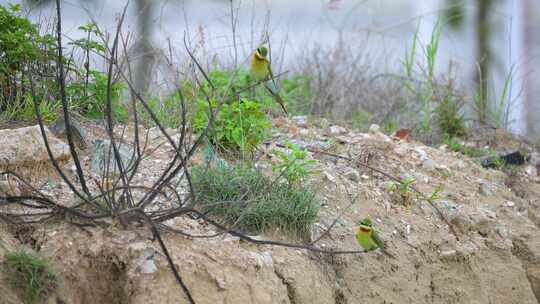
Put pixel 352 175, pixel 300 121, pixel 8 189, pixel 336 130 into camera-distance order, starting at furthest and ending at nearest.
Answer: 1. pixel 300 121
2. pixel 336 130
3. pixel 352 175
4. pixel 8 189

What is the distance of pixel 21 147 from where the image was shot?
129 inches

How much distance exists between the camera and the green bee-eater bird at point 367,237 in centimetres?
324

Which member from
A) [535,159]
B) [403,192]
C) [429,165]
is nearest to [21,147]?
[403,192]

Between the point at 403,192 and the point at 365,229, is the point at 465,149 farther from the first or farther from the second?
the point at 365,229

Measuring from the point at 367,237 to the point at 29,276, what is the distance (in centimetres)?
141

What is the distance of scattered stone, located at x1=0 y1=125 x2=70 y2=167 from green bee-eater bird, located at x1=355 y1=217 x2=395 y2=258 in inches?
56.1

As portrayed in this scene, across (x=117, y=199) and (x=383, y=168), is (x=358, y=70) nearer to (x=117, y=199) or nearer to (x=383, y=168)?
(x=383, y=168)

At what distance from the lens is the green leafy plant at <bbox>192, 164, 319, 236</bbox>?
3322 mm

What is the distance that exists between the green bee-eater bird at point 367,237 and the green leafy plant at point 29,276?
1.29 m

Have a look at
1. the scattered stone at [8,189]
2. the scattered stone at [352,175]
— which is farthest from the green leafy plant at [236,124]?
the scattered stone at [8,189]

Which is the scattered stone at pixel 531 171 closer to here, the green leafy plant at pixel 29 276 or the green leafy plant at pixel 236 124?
the green leafy plant at pixel 236 124

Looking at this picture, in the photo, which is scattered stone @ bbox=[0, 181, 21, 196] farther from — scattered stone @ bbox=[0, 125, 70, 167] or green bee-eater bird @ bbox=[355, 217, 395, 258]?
green bee-eater bird @ bbox=[355, 217, 395, 258]

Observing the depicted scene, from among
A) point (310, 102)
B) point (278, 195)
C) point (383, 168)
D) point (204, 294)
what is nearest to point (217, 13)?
point (310, 102)

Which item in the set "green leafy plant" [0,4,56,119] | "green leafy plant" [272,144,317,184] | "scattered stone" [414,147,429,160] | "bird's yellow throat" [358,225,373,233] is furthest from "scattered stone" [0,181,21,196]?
"scattered stone" [414,147,429,160]
